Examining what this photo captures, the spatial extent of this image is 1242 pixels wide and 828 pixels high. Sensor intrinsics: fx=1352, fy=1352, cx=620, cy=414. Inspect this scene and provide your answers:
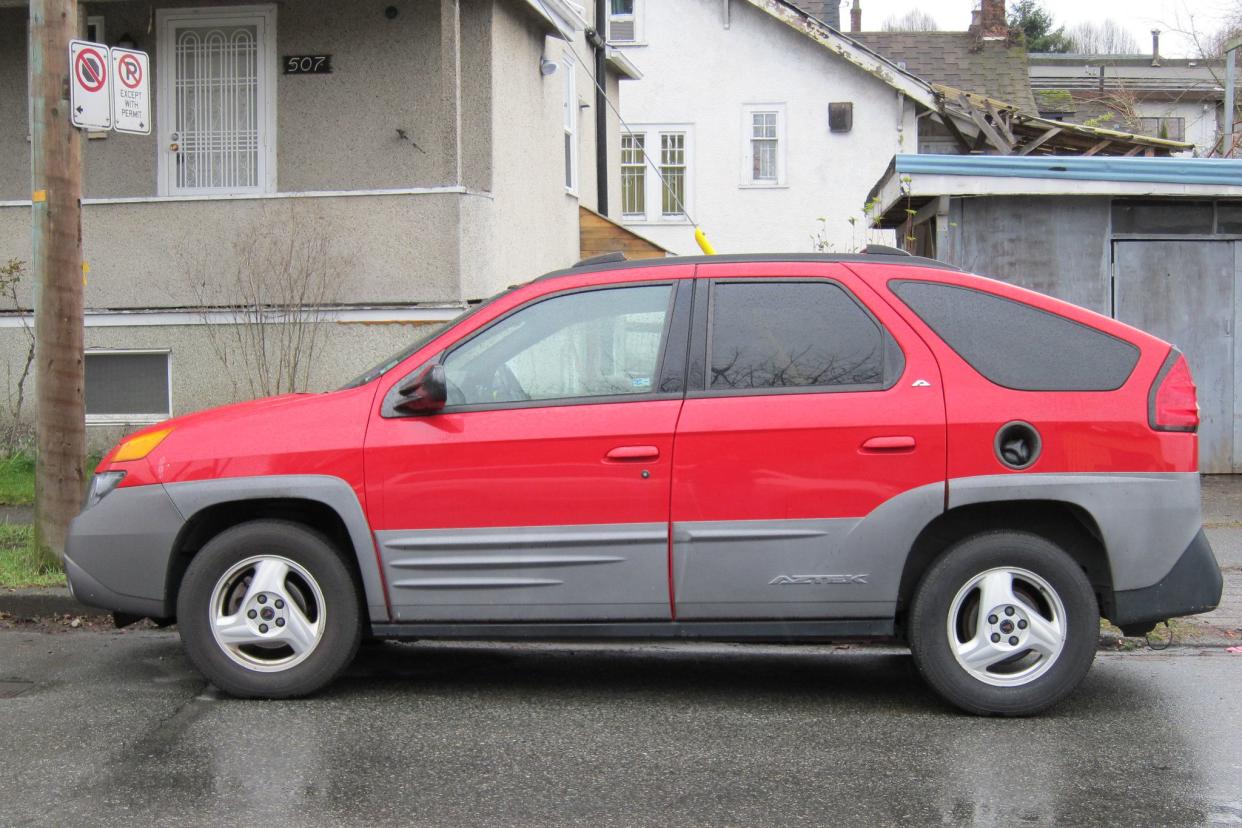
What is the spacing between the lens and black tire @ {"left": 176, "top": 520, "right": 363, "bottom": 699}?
5.57 m

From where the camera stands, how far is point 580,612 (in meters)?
5.47

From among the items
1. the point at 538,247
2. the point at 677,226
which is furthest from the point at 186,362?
the point at 677,226

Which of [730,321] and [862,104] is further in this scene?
[862,104]

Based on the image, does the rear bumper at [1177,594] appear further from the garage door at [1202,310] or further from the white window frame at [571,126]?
the white window frame at [571,126]

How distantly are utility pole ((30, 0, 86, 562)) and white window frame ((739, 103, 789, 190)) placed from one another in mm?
19294

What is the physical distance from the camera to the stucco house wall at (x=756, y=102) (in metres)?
25.5

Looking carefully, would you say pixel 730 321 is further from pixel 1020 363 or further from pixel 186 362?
pixel 186 362

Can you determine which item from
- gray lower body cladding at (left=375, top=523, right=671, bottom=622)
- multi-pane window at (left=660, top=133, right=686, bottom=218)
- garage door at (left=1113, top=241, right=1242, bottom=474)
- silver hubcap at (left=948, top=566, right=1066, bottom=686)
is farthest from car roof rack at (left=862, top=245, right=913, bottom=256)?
multi-pane window at (left=660, top=133, right=686, bottom=218)

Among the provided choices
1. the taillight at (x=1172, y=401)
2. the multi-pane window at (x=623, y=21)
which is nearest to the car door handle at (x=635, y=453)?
the taillight at (x=1172, y=401)

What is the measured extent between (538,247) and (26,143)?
17.2ft

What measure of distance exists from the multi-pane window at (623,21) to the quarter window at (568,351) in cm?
2171

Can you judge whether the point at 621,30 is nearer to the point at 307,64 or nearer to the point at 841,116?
the point at 841,116

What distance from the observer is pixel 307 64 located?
1298 centimetres

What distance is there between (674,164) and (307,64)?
14.1 metres
